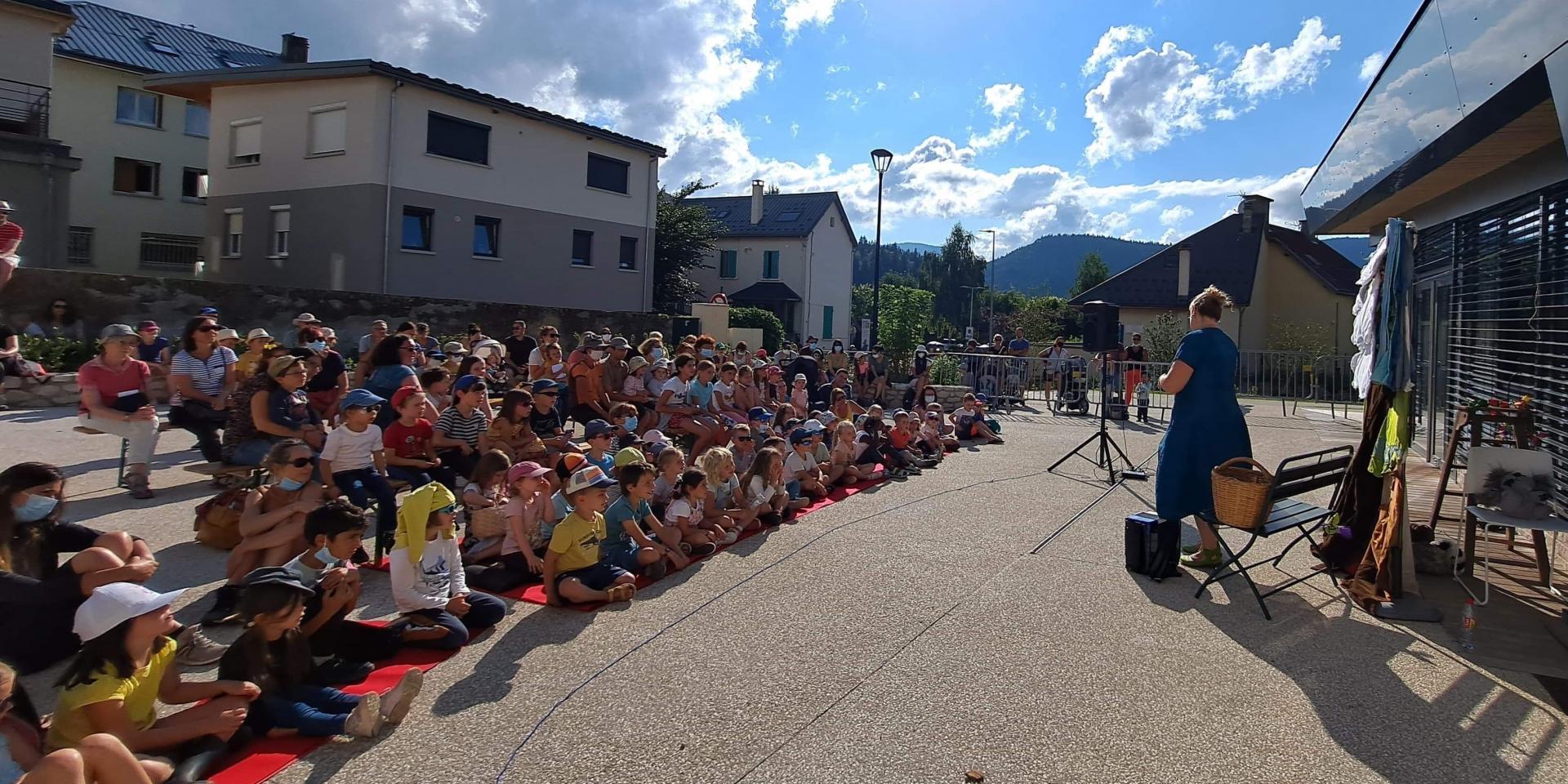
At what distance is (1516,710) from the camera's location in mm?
4441

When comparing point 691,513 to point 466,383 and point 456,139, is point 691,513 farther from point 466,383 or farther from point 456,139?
point 456,139

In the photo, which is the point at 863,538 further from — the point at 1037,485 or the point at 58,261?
the point at 58,261

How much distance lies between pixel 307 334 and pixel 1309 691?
33.8 feet

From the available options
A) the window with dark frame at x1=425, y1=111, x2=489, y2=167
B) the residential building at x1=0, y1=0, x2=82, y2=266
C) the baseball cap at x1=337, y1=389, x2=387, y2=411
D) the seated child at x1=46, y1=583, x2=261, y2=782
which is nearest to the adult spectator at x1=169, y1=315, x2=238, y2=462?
the baseball cap at x1=337, y1=389, x2=387, y2=411

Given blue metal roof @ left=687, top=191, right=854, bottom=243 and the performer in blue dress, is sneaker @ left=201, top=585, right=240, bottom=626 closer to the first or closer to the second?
the performer in blue dress

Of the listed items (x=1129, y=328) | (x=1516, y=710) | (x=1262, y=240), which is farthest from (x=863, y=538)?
(x=1262, y=240)

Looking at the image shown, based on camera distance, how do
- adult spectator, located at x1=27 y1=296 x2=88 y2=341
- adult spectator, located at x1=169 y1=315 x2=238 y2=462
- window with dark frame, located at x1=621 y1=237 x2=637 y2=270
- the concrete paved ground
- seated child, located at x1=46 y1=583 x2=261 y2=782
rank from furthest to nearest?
window with dark frame, located at x1=621 y1=237 x2=637 y2=270, adult spectator, located at x1=27 y1=296 x2=88 y2=341, adult spectator, located at x1=169 y1=315 x2=238 y2=462, the concrete paved ground, seated child, located at x1=46 y1=583 x2=261 y2=782

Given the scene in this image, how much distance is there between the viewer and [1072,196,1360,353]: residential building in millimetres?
38906

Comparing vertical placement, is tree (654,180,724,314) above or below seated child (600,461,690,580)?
above

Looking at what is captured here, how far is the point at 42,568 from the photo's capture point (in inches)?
181

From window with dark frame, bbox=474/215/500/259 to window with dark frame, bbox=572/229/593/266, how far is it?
3063 mm

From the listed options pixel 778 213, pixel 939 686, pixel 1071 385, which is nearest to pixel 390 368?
pixel 939 686

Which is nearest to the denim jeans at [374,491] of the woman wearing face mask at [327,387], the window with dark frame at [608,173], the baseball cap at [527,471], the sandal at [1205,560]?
the baseball cap at [527,471]

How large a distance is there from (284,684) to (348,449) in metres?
2.90
